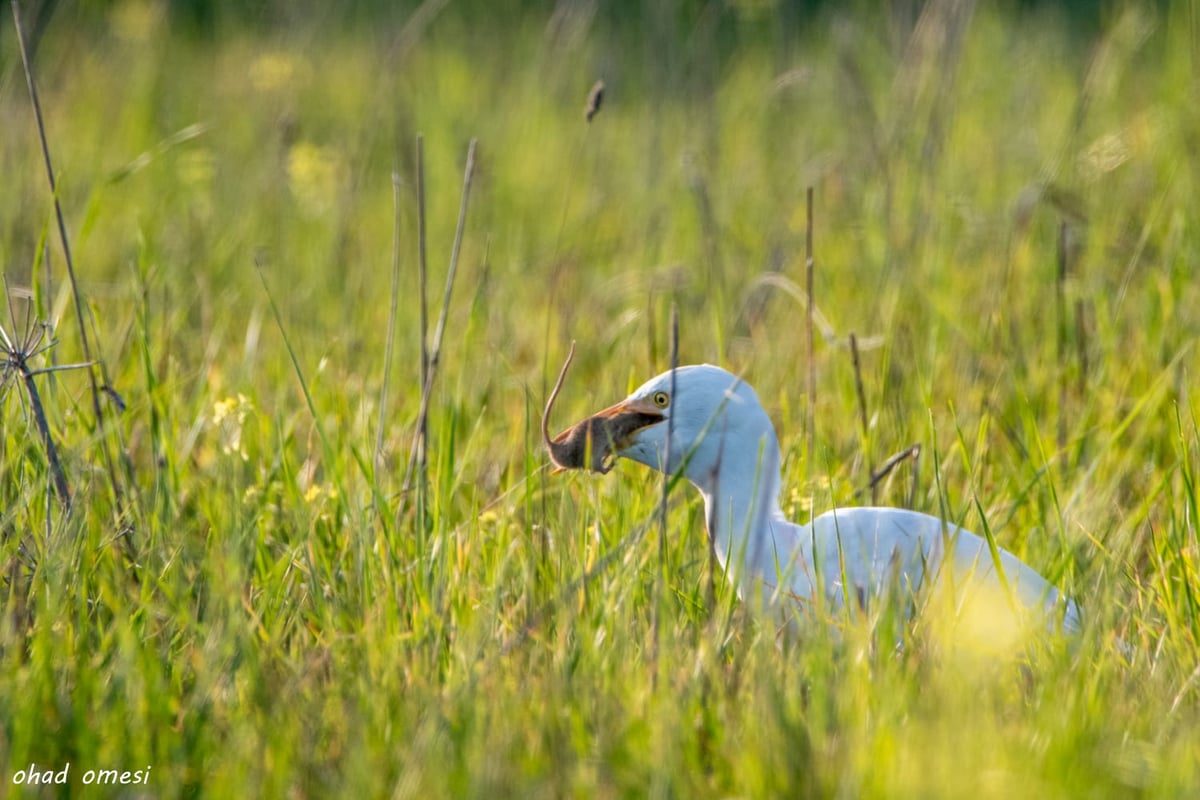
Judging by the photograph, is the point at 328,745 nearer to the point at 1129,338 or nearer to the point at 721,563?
the point at 721,563

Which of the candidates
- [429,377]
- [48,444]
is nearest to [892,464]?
[429,377]

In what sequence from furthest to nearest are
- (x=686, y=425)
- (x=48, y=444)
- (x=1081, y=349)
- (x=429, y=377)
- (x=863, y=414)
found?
(x=1081, y=349)
(x=863, y=414)
(x=429, y=377)
(x=686, y=425)
(x=48, y=444)

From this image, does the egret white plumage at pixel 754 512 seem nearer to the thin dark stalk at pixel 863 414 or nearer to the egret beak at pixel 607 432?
the egret beak at pixel 607 432

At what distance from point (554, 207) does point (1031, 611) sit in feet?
12.1

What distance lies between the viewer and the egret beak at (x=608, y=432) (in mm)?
2713

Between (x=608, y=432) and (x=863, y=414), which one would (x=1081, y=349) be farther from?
(x=608, y=432)

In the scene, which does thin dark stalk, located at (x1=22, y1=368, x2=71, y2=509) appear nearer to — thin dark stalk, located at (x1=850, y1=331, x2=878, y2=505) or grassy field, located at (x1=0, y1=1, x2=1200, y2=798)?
grassy field, located at (x1=0, y1=1, x2=1200, y2=798)

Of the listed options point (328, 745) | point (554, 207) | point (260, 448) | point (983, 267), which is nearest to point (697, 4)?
point (554, 207)

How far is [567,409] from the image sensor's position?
3.67 m

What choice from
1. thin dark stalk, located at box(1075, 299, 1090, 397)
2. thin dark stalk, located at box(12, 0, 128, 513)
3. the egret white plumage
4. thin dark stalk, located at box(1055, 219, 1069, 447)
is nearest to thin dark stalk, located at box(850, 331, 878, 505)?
the egret white plumage

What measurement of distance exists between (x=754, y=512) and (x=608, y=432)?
13.6 inches

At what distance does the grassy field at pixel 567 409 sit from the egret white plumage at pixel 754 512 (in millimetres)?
104

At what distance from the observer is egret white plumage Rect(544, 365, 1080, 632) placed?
252 cm

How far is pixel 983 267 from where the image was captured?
4520mm
